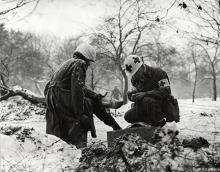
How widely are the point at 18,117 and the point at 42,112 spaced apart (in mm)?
1045

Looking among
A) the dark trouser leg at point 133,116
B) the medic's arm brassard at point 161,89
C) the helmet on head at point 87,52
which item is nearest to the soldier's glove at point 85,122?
the dark trouser leg at point 133,116

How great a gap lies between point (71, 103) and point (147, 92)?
1.30 meters

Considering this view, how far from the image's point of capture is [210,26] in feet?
30.2

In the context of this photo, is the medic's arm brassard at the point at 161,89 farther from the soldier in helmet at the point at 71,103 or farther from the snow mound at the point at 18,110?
→ the snow mound at the point at 18,110

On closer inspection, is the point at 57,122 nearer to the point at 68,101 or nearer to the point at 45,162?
the point at 68,101

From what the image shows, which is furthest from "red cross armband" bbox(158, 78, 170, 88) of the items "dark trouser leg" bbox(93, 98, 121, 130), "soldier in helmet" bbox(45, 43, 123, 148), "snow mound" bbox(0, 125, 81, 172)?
"snow mound" bbox(0, 125, 81, 172)

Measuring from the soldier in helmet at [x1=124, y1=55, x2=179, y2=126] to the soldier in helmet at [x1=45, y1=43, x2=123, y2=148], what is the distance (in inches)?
30.7

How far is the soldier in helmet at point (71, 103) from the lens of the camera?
4.88m

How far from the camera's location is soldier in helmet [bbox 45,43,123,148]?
16.0ft

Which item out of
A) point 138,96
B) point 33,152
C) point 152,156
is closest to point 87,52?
point 138,96

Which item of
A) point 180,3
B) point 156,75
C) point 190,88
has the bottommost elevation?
point 190,88

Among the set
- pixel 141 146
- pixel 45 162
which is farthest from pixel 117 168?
pixel 45 162

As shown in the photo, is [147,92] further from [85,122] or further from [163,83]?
[85,122]

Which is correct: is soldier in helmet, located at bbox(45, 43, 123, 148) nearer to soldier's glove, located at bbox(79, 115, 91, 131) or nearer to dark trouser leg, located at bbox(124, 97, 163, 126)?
soldier's glove, located at bbox(79, 115, 91, 131)
